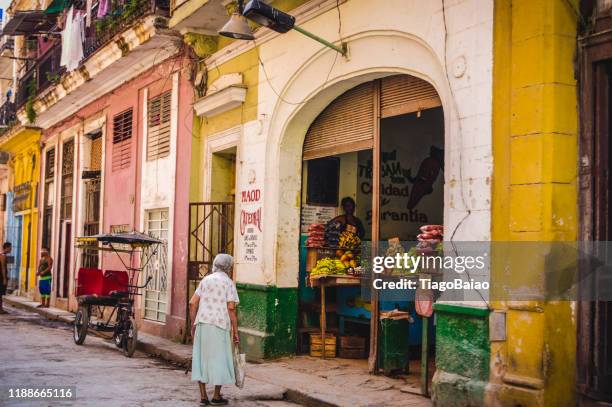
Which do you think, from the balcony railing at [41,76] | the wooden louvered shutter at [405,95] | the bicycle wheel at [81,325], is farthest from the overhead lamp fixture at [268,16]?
the balcony railing at [41,76]

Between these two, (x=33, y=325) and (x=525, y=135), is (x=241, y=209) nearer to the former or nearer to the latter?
(x=525, y=135)

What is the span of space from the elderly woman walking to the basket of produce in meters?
2.78

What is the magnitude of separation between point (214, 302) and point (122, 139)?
914 cm

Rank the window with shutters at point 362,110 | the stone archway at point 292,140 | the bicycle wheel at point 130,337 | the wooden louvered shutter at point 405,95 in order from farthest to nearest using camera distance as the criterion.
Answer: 1. the bicycle wheel at point 130,337
2. the stone archway at point 292,140
3. the window with shutters at point 362,110
4. the wooden louvered shutter at point 405,95

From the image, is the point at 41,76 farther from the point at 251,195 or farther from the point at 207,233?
the point at 251,195

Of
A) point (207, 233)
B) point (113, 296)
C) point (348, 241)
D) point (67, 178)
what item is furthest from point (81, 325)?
point (67, 178)

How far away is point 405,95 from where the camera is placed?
871cm

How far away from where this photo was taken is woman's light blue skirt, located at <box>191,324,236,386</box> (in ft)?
24.4

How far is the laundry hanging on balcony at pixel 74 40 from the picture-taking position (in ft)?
53.1

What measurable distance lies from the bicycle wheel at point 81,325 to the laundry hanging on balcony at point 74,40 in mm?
6263

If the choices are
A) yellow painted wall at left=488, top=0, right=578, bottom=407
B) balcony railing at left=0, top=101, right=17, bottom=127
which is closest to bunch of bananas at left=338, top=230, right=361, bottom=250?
yellow painted wall at left=488, top=0, right=578, bottom=407

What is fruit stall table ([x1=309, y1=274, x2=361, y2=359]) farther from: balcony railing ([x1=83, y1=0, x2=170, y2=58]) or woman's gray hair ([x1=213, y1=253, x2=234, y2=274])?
balcony railing ([x1=83, y1=0, x2=170, y2=58])

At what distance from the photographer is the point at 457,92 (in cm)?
718

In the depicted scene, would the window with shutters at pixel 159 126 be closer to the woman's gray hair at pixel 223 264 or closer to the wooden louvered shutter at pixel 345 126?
the wooden louvered shutter at pixel 345 126
